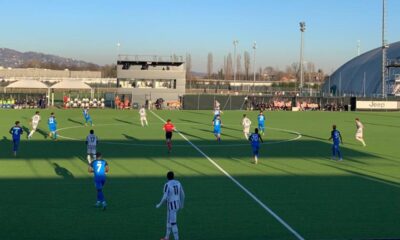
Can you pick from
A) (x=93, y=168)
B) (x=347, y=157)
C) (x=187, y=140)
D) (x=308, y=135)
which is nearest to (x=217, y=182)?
(x=93, y=168)

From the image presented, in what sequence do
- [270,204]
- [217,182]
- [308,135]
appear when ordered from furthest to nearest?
[308,135] < [217,182] < [270,204]

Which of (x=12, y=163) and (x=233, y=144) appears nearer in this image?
(x=12, y=163)

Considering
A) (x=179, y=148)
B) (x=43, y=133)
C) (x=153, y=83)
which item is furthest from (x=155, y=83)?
(x=179, y=148)

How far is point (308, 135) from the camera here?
113ft

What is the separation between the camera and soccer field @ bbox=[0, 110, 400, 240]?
12.0m

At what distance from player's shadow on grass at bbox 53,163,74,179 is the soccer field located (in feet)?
0.13

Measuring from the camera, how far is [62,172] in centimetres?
1942

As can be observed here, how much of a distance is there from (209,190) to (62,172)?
6.58 metres

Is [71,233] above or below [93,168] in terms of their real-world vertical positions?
below

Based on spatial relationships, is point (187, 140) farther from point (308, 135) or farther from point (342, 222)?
point (342, 222)

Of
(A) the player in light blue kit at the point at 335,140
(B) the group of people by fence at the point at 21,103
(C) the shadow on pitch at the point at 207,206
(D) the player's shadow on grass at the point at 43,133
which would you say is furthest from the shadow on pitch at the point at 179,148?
(B) the group of people by fence at the point at 21,103

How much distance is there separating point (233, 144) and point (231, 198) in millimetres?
13645

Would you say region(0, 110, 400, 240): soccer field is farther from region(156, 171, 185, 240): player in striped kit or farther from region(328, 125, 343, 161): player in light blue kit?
region(156, 171, 185, 240): player in striped kit

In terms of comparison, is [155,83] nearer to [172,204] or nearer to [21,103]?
[21,103]
